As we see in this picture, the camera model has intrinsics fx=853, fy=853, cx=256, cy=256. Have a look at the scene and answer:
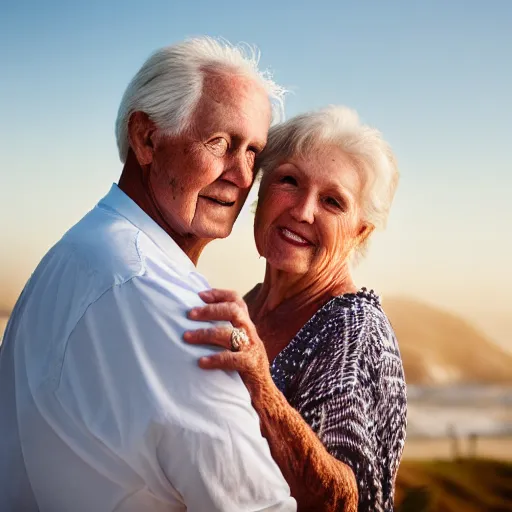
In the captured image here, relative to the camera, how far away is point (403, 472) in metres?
6.66

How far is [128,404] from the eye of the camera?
5.27ft

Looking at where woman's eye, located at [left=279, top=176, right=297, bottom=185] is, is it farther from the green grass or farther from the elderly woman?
the green grass

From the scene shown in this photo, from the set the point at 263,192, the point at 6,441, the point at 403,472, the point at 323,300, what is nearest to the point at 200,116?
the point at 263,192

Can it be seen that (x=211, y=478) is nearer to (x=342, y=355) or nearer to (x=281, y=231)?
(x=342, y=355)

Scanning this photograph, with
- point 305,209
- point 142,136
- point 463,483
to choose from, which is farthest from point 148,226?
point 463,483

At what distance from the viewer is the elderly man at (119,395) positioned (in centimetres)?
159

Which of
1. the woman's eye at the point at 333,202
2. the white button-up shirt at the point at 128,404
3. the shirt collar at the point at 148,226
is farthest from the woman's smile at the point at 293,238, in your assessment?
the white button-up shirt at the point at 128,404

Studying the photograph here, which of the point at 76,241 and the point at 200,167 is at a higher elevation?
the point at 200,167

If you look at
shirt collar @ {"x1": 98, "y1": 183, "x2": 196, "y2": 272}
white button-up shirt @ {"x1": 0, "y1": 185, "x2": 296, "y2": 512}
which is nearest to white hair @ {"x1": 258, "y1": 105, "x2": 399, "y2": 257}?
shirt collar @ {"x1": 98, "y1": 183, "x2": 196, "y2": 272}

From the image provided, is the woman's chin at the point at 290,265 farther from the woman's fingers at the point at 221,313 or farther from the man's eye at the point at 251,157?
the woman's fingers at the point at 221,313

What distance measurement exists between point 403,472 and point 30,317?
537 cm

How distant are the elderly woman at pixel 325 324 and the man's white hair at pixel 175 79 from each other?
354mm

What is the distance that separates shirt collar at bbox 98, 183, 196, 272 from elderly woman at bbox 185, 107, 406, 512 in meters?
0.17

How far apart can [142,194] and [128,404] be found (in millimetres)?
698
